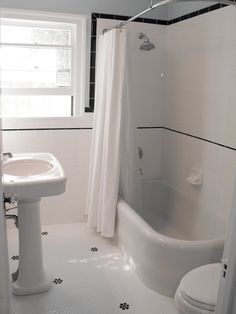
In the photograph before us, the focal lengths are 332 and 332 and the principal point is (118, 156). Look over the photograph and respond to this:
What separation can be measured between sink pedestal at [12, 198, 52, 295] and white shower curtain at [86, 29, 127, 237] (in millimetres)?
718

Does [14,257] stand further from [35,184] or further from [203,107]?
[203,107]

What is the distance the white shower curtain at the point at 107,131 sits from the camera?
2.56 m

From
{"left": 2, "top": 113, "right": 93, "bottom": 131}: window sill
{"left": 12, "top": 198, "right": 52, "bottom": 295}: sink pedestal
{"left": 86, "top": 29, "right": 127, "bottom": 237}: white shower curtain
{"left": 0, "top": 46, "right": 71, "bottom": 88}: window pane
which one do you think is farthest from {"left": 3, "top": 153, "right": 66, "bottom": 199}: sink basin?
{"left": 0, "top": 46, "right": 71, "bottom": 88}: window pane

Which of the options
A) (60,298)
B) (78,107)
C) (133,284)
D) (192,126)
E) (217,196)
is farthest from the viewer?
(78,107)

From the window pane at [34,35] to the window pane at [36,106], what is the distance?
18.9 inches

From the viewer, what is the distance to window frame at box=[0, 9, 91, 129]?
9.04 ft

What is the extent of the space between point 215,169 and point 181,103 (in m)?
0.77

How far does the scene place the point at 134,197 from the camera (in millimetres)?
2879

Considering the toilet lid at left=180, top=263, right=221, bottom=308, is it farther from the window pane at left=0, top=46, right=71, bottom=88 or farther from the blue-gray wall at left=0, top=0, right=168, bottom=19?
the blue-gray wall at left=0, top=0, right=168, bottom=19

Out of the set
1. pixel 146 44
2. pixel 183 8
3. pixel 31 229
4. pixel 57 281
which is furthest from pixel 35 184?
pixel 183 8

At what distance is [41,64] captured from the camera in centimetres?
295

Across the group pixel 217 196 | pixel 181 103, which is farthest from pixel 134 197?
pixel 181 103

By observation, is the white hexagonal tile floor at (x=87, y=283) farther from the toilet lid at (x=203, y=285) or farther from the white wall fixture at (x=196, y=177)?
the white wall fixture at (x=196, y=177)

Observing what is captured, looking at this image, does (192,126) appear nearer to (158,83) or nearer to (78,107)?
(158,83)
